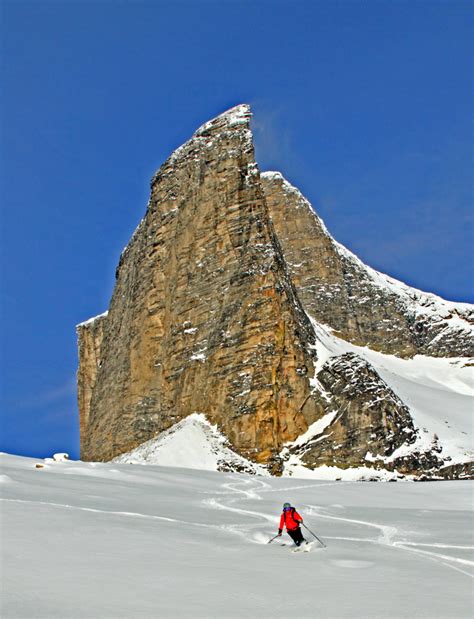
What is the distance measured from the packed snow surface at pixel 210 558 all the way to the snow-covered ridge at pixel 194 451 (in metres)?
29.9

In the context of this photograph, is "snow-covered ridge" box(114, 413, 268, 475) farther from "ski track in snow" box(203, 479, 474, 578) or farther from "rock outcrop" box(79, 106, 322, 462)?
"ski track in snow" box(203, 479, 474, 578)

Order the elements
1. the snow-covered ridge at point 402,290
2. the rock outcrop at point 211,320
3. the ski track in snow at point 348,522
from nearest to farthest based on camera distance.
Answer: the ski track in snow at point 348,522, the rock outcrop at point 211,320, the snow-covered ridge at point 402,290

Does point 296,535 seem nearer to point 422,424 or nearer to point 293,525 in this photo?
point 293,525

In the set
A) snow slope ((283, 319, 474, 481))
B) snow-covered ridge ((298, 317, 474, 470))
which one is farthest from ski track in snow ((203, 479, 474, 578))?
snow-covered ridge ((298, 317, 474, 470))

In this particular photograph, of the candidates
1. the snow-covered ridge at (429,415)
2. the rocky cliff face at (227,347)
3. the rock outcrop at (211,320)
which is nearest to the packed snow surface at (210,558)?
the rocky cliff face at (227,347)

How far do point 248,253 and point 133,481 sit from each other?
1516 inches

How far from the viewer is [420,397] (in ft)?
237

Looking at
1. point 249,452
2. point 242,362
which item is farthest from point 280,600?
point 242,362

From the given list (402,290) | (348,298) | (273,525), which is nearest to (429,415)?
(348,298)

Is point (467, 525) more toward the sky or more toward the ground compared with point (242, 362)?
more toward the ground

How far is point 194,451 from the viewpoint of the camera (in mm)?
54406

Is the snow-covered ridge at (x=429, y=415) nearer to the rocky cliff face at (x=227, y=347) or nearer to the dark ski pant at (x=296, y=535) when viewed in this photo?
the rocky cliff face at (x=227, y=347)

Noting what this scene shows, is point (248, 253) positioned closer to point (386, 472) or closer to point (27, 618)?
point (386, 472)

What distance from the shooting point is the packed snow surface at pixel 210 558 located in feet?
30.0
